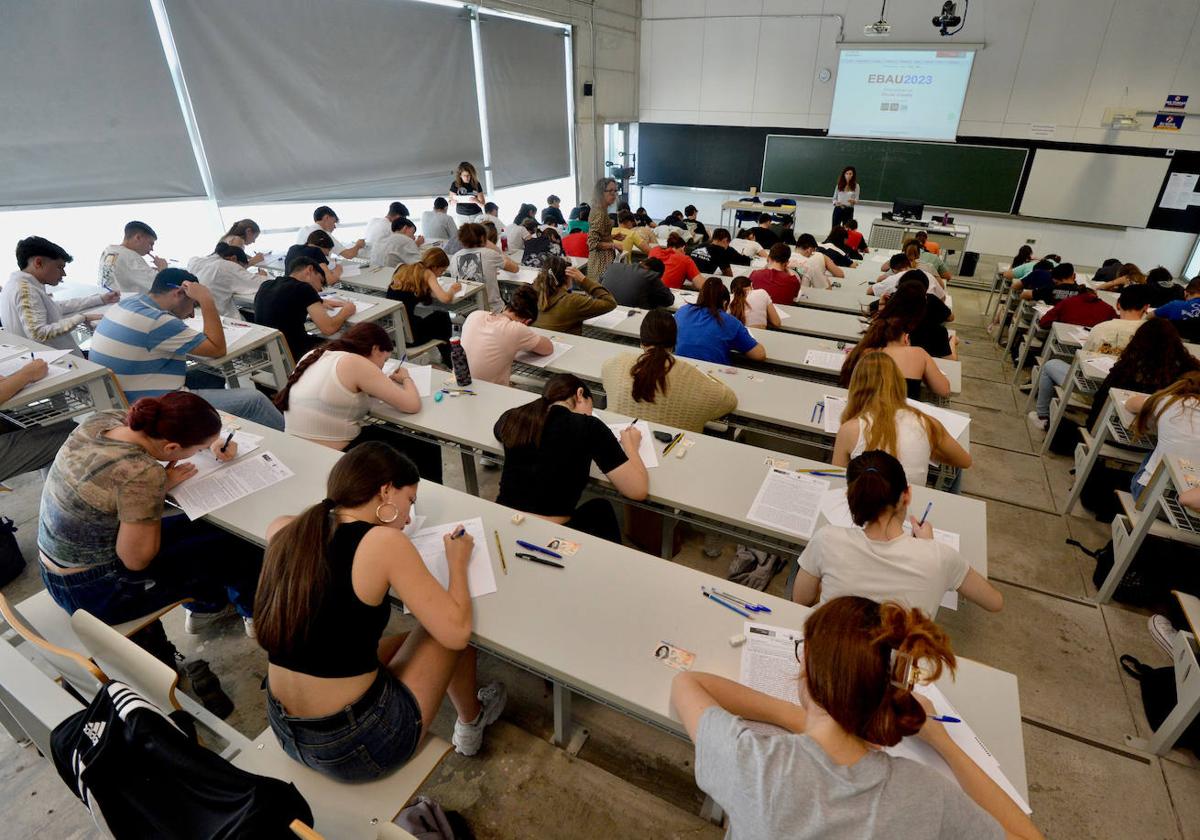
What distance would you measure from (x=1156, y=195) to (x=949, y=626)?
9.21 metres

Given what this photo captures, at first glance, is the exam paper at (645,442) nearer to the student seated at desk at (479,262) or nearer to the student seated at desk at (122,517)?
the student seated at desk at (122,517)

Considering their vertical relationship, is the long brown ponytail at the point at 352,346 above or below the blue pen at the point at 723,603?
above

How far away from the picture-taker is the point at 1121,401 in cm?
319

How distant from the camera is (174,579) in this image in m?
2.11

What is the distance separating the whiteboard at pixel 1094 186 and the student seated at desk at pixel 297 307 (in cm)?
999

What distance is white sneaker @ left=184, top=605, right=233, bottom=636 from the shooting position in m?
2.65

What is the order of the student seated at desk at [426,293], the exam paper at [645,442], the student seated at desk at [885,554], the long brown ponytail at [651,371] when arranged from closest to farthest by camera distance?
the student seated at desk at [885,554], the exam paper at [645,442], the long brown ponytail at [651,371], the student seated at desk at [426,293]

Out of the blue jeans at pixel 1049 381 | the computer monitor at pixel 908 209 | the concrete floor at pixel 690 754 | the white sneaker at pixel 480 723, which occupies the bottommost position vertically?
the concrete floor at pixel 690 754

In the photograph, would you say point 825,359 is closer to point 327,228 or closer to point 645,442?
point 645,442

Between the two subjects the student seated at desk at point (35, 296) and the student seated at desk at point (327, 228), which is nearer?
the student seated at desk at point (35, 296)

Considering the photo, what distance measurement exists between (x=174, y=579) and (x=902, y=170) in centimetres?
1093

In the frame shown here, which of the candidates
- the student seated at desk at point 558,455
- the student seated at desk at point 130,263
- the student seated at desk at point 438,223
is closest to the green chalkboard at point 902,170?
the student seated at desk at point 438,223

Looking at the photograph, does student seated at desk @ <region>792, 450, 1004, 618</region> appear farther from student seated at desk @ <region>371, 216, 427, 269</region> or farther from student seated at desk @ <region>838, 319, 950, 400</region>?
student seated at desk @ <region>371, 216, 427, 269</region>

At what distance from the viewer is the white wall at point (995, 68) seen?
7.82m
